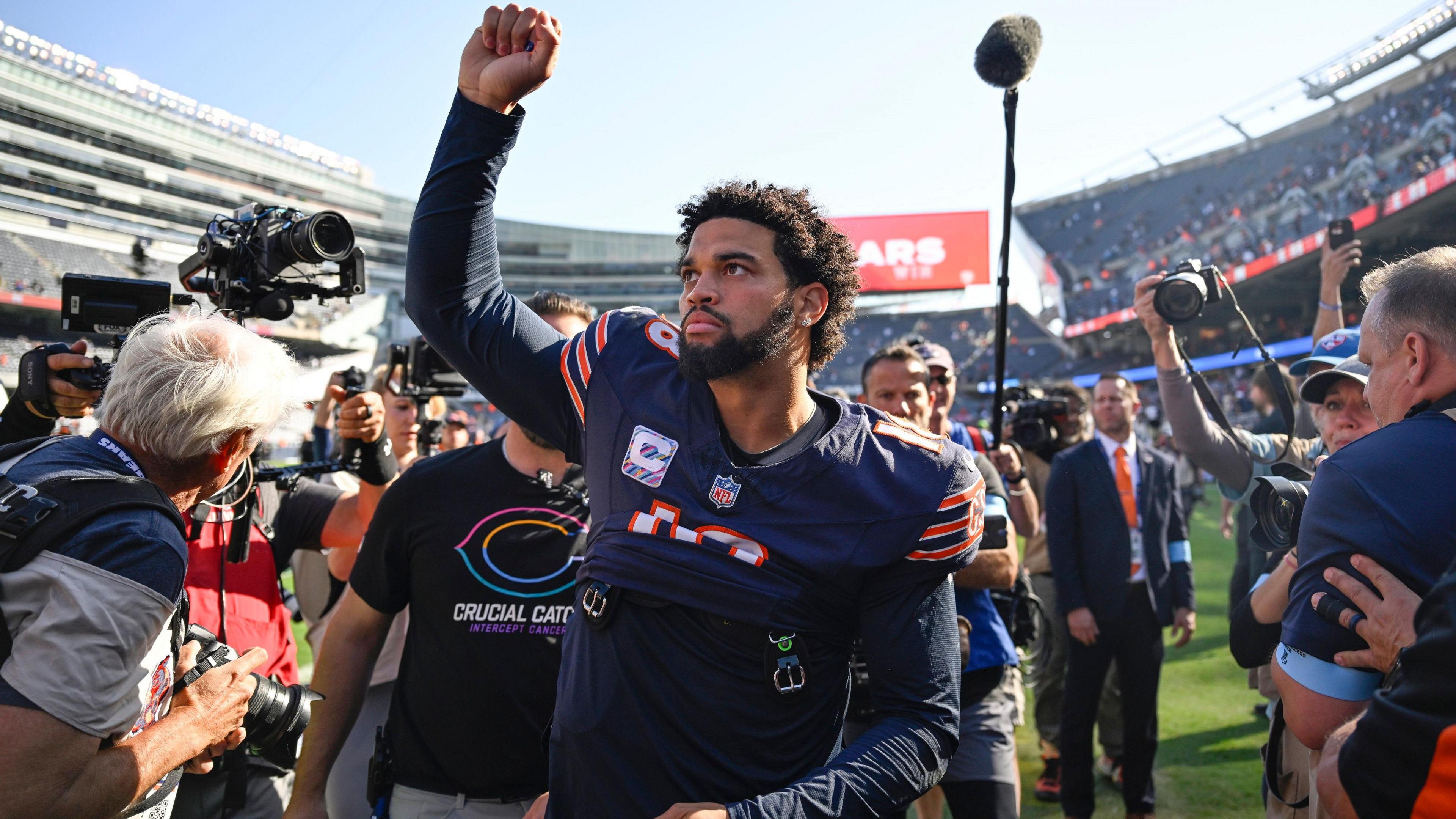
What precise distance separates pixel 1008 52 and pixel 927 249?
4145 cm

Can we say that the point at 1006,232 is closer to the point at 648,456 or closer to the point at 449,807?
the point at 648,456

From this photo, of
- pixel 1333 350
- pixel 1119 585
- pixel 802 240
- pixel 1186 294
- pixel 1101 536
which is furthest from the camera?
pixel 1101 536

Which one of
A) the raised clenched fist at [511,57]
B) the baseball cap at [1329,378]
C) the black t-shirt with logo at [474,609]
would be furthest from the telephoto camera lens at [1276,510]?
the raised clenched fist at [511,57]

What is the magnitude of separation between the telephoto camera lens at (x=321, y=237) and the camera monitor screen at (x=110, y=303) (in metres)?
0.35

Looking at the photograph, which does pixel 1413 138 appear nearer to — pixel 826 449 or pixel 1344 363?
pixel 1344 363

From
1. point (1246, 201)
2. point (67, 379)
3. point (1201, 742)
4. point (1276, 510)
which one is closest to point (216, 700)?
point (67, 379)

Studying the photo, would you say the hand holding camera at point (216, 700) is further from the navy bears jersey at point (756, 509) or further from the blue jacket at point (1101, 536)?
the blue jacket at point (1101, 536)

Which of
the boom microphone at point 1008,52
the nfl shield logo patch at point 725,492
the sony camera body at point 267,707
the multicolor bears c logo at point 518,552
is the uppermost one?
the boom microphone at point 1008,52

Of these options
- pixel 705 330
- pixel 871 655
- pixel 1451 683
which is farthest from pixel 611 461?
pixel 1451 683

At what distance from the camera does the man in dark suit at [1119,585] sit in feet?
14.3

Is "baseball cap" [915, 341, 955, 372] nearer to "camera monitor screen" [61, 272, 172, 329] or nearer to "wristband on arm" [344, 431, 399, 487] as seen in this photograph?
"wristband on arm" [344, 431, 399, 487]

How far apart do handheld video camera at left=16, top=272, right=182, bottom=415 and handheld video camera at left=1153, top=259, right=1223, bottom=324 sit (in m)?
3.52

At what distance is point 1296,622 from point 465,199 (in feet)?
5.86

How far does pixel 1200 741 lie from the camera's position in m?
5.35
